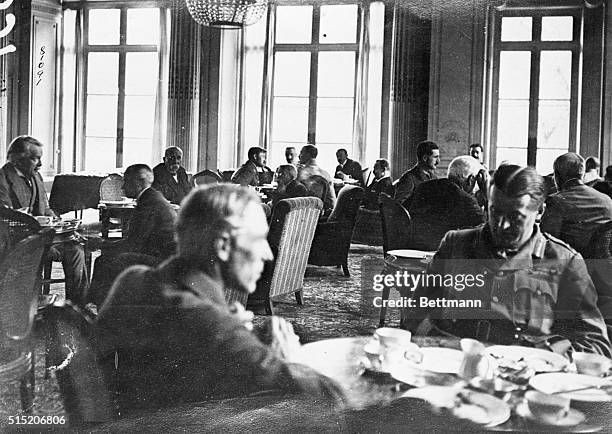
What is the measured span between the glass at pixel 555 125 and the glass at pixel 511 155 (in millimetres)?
118

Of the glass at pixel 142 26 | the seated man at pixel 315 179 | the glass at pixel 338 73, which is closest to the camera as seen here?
the glass at pixel 142 26

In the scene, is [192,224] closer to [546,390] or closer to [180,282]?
[180,282]

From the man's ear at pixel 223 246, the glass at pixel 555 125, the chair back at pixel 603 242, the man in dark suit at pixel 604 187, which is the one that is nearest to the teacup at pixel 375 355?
the man's ear at pixel 223 246

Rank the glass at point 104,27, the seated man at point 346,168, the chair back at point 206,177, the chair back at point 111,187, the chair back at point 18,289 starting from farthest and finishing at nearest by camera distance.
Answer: the seated man at point 346,168, the chair back at point 206,177, the chair back at point 111,187, the glass at point 104,27, the chair back at point 18,289

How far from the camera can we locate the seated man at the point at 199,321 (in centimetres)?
168

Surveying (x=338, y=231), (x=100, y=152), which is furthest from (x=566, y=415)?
(x=338, y=231)

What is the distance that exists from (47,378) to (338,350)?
1.46 meters

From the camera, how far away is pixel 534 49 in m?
3.29

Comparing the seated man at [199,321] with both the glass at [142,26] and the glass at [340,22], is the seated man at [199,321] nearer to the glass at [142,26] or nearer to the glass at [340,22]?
the glass at [142,26]

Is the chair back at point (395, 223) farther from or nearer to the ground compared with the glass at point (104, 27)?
nearer to the ground

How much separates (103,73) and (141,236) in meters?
0.56

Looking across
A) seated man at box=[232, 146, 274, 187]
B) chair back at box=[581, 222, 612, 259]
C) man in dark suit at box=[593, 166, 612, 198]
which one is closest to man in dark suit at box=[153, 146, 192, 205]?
seated man at box=[232, 146, 274, 187]

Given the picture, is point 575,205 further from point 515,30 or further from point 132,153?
point 132,153

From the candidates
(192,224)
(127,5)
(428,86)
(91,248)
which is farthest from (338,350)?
(428,86)
